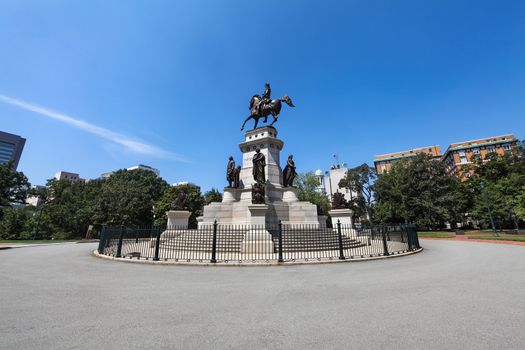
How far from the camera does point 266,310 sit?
437 cm

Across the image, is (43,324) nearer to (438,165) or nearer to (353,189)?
(438,165)

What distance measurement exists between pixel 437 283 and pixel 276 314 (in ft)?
15.6

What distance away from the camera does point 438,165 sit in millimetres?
43062

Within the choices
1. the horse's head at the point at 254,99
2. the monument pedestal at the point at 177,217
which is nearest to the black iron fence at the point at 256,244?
the monument pedestal at the point at 177,217

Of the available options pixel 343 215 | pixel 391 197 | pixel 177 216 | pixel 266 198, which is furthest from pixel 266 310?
pixel 391 197

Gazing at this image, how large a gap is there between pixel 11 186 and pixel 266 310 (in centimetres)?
4880

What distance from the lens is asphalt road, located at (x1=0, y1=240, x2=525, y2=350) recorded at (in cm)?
313

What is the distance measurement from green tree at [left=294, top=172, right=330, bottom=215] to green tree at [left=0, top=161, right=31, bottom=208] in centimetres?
4642

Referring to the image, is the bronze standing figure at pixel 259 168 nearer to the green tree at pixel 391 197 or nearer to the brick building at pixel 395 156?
the green tree at pixel 391 197

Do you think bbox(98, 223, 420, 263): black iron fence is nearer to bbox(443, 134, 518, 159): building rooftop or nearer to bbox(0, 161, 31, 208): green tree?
bbox(0, 161, 31, 208): green tree

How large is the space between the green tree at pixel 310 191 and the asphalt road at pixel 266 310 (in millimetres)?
40526

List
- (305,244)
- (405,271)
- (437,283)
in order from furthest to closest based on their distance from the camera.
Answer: (305,244)
(405,271)
(437,283)

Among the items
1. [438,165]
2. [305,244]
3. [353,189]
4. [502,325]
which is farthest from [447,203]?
[502,325]

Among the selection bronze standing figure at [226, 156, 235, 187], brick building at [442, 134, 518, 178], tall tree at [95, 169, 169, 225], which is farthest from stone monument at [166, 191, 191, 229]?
brick building at [442, 134, 518, 178]
